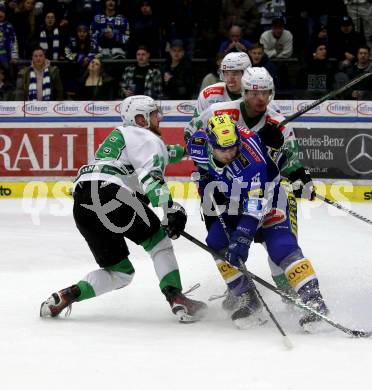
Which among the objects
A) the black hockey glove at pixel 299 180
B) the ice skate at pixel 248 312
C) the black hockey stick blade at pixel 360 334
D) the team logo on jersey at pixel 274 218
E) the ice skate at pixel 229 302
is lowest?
the ice skate at pixel 229 302

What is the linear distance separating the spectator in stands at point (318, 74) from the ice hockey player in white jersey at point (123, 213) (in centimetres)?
505

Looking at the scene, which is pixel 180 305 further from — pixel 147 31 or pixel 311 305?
pixel 147 31

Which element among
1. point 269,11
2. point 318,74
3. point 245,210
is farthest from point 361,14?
point 245,210

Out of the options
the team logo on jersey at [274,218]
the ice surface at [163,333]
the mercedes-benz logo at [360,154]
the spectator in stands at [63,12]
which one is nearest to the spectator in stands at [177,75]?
the spectator in stands at [63,12]

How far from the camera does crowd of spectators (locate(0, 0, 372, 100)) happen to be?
10.7m

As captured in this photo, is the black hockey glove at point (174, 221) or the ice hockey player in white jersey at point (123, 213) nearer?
the black hockey glove at point (174, 221)

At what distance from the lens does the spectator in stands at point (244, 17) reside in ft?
37.2

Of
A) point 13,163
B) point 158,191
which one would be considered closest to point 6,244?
point 13,163

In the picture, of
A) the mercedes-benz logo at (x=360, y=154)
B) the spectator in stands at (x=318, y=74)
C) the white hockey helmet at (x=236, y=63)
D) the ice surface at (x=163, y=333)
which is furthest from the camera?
the spectator in stands at (x=318, y=74)

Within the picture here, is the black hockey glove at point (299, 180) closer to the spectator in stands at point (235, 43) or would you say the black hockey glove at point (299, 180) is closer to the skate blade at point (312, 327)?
the skate blade at point (312, 327)

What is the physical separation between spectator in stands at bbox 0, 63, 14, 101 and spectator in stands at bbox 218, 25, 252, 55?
7.45 ft

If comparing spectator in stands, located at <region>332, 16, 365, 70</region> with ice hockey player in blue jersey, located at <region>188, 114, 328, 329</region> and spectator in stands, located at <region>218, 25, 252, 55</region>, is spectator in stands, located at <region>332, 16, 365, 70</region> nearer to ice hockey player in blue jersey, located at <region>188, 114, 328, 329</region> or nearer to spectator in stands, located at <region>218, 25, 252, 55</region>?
spectator in stands, located at <region>218, 25, 252, 55</region>

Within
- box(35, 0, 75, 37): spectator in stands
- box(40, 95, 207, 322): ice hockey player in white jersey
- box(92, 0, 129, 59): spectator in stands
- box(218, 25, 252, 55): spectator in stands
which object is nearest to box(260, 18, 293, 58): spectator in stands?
box(218, 25, 252, 55): spectator in stands

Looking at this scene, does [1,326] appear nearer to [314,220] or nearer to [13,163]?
[314,220]
